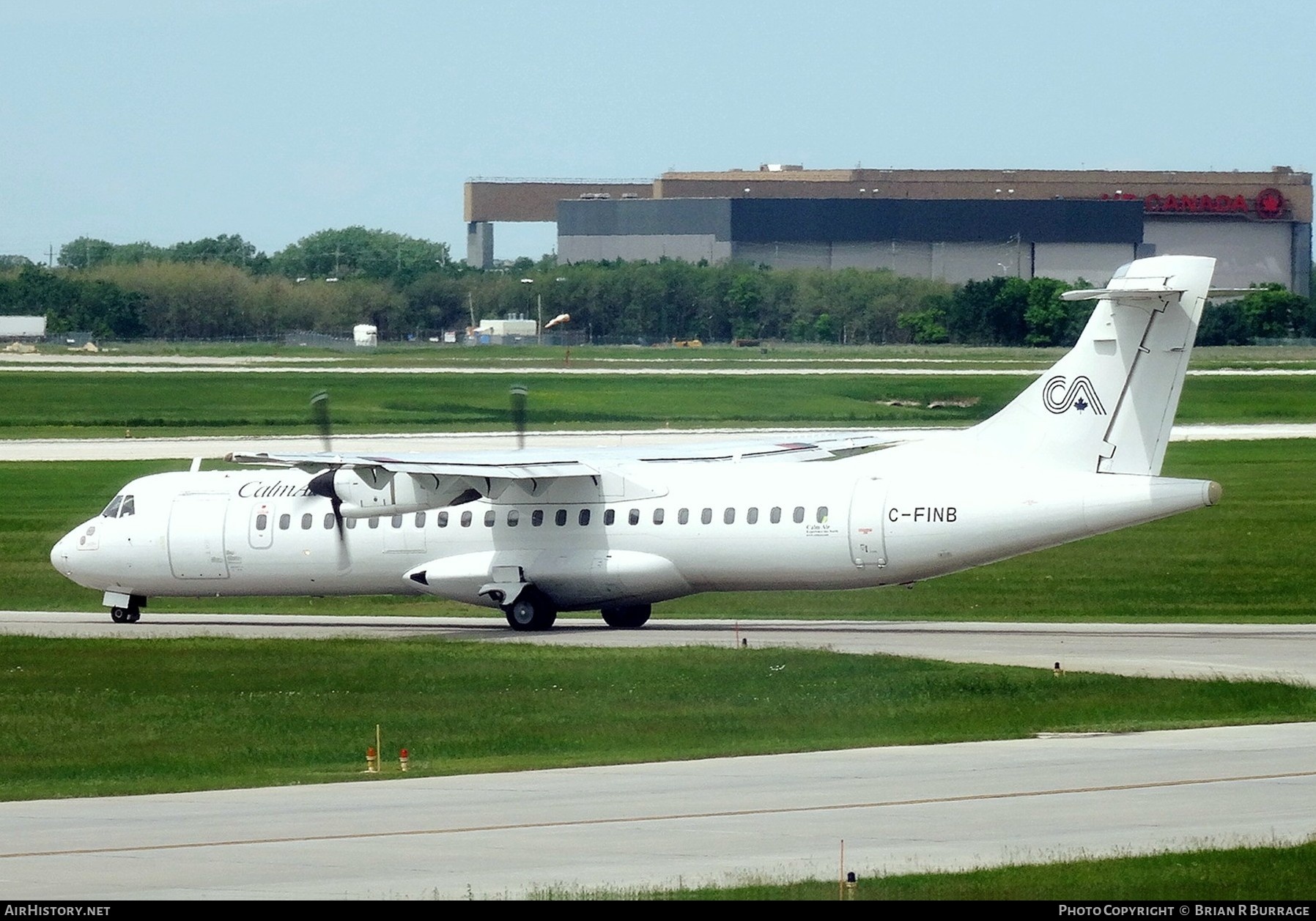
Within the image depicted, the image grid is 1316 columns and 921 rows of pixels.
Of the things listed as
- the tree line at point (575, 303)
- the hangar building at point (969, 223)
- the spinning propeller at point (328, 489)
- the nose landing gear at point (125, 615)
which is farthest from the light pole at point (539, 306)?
the spinning propeller at point (328, 489)

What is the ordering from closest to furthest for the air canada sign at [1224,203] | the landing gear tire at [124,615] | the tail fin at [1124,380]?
1. the tail fin at [1124,380]
2. the landing gear tire at [124,615]
3. the air canada sign at [1224,203]

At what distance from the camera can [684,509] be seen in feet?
104

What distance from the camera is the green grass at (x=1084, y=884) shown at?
12953mm

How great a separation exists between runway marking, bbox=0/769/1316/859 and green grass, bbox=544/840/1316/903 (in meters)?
2.53

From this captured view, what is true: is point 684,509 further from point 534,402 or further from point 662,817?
point 534,402

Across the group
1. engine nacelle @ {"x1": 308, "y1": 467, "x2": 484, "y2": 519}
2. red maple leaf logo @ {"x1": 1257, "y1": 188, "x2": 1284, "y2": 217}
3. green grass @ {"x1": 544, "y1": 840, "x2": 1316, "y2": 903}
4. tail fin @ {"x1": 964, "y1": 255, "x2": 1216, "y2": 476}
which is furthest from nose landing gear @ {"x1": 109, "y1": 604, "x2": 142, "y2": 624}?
red maple leaf logo @ {"x1": 1257, "y1": 188, "x2": 1284, "y2": 217}

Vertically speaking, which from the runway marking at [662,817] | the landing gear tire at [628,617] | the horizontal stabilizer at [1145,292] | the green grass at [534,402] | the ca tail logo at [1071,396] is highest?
the horizontal stabilizer at [1145,292]

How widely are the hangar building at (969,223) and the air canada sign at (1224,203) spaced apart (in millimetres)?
108

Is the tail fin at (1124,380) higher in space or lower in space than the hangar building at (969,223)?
lower

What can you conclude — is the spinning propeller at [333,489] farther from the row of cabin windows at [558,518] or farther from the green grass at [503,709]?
the green grass at [503,709]

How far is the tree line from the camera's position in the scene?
111 metres

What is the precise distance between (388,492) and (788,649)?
7.04 meters

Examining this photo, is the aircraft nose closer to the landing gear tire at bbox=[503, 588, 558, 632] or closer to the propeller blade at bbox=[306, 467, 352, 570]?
the propeller blade at bbox=[306, 467, 352, 570]
